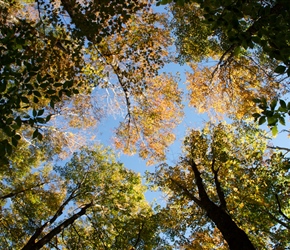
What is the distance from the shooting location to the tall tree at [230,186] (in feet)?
34.7

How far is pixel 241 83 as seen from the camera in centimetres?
1264

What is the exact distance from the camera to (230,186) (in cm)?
1204

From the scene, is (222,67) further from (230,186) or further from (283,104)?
(283,104)

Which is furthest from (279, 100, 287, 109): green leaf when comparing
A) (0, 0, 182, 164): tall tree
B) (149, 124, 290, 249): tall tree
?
(149, 124, 290, 249): tall tree

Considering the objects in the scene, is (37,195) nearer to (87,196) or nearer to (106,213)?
(87,196)

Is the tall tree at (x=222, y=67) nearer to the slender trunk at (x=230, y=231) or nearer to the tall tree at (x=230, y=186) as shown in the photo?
the tall tree at (x=230, y=186)

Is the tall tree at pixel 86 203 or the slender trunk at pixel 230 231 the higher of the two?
the tall tree at pixel 86 203

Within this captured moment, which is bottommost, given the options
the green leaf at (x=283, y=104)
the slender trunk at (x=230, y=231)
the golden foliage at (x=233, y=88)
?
the green leaf at (x=283, y=104)

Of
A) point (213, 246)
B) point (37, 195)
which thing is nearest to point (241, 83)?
point (213, 246)

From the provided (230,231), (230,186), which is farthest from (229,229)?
(230,186)

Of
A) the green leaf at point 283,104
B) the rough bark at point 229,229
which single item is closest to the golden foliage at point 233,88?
the rough bark at point 229,229

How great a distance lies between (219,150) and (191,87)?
371 cm

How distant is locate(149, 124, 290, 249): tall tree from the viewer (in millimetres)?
10570

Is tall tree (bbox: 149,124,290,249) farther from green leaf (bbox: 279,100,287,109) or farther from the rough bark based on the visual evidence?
green leaf (bbox: 279,100,287,109)
